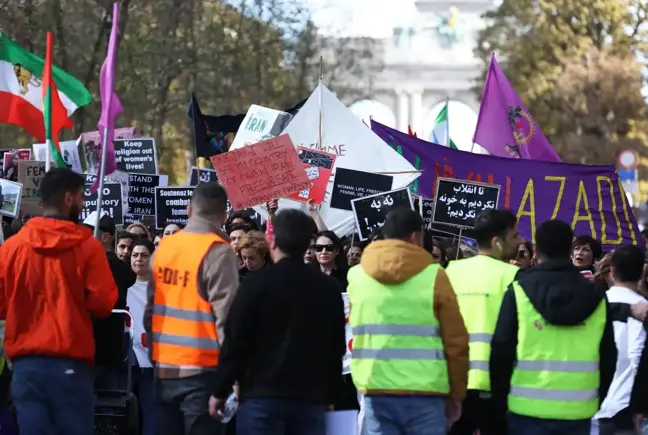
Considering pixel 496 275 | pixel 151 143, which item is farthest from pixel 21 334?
pixel 151 143

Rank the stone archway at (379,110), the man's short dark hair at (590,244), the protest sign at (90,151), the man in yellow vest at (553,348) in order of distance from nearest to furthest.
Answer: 1. the man in yellow vest at (553,348)
2. the man's short dark hair at (590,244)
3. the protest sign at (90,151)
4. the stone archway at (379,110)

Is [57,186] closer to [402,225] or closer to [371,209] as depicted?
[402,225]

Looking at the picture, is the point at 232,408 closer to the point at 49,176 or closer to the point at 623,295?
the point at 49,176

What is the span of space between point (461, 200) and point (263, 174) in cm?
178

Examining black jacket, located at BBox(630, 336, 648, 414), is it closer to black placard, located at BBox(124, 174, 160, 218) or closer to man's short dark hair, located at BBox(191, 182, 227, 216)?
man's short dark hair, located at BBox(191, 182, 227, 216)

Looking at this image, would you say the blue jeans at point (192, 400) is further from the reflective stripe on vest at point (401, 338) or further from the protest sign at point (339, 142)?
the protest sign at point (339, 142)

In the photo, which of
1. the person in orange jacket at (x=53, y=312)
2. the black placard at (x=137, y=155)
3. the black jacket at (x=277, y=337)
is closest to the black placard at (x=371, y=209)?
the person in orange jacket at (x=53, y=312)

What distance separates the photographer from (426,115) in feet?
340

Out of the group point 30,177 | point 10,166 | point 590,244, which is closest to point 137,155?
point 10,166

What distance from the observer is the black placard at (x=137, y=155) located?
60.9 ft

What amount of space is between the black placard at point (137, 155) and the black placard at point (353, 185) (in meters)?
5.36

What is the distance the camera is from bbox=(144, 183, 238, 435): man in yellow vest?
7410mm

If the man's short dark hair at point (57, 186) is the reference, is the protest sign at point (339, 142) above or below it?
above

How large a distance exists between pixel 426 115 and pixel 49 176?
96.7m
